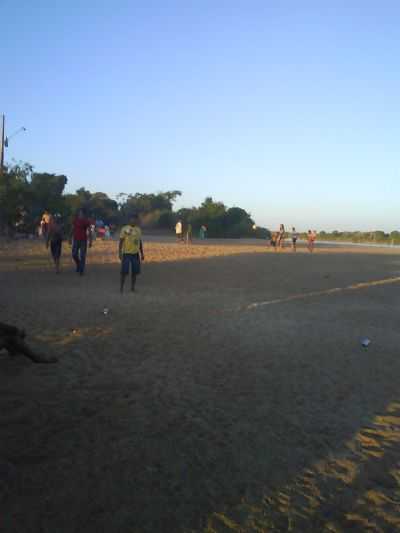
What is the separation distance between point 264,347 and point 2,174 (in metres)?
25.1

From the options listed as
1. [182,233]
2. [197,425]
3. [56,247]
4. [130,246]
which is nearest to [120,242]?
[130,246]

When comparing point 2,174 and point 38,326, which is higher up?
point 2,174

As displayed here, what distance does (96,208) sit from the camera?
5375cm

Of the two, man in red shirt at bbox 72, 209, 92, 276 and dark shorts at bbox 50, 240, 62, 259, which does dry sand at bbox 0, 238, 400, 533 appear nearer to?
man in red shirt at bbox 72, 209, 92, 276

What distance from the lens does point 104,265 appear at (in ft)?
54.6

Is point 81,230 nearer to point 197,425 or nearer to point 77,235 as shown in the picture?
point 77,235

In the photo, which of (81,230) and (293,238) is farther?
(293,238)

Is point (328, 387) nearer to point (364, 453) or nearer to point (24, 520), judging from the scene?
point (364, 453)

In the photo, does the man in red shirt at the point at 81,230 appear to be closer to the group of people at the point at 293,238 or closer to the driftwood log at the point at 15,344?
the driftwood log at the point at 15,344

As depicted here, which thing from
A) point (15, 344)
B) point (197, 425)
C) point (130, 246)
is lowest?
point (197, 425)

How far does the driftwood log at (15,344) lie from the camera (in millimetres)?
4594

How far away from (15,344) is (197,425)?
2.24 meters

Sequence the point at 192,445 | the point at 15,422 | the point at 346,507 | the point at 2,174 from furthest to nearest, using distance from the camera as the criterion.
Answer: the point at 2,174 → the point at 15,422 → the point at 192,445 → the point at 346,507

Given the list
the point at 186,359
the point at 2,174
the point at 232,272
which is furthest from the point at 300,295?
the point at 2,174
